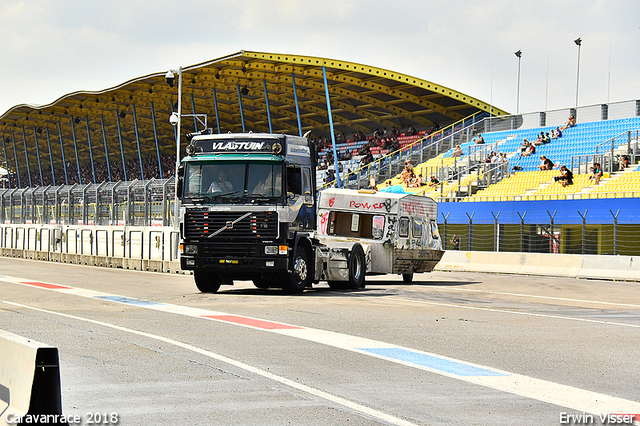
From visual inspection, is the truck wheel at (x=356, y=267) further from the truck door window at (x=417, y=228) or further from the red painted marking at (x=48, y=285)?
the red painted marking at (x=48, y=285)

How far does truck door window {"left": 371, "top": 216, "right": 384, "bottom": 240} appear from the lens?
942 inches

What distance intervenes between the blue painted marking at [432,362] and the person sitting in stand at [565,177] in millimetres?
29278

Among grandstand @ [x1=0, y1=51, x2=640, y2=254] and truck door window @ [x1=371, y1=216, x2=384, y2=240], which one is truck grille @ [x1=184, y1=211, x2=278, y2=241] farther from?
grandstand @ [x1=0, y1=51, x2=640, y2=254]

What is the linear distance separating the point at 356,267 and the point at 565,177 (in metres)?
19.2

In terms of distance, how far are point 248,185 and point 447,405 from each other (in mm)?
11604

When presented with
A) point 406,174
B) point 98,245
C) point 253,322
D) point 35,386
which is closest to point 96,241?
point 98,245

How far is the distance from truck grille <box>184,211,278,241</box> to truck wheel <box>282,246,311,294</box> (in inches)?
40.3

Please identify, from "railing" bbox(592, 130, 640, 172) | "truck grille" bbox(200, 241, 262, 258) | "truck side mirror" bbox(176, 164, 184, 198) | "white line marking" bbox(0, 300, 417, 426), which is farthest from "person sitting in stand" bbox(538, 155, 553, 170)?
"white line marking" bbox(0, 300, 417, 426)

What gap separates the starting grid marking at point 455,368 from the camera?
7.17 meters

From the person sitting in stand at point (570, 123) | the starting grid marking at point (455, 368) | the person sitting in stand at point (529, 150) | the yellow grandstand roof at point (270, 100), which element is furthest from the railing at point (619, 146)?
the starting grid marking at point (455, 368)

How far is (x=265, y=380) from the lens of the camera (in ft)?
26.2

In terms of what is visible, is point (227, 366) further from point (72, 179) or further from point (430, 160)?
point (72, 179)

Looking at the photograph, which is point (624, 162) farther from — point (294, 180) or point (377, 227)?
point (294, 180)

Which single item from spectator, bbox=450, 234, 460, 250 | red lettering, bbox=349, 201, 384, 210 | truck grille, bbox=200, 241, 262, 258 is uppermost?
red lettering, bbox=349, 201, 384, 210
